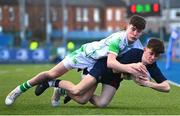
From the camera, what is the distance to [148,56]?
30.2 ft

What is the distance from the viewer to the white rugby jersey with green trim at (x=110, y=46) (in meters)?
9.34

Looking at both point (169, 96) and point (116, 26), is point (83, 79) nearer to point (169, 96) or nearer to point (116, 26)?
point (169, 96)

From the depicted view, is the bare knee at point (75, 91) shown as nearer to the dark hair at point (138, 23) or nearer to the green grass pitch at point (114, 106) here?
the green grass pitch at point (114, 106)

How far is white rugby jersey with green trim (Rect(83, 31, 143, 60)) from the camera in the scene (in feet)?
30.6

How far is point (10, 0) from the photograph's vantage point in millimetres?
96938

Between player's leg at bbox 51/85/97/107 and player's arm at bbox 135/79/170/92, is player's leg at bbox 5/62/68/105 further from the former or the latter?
player's arm at bbox 135/79/170/92

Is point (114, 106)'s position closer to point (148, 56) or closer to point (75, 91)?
point (75, 91)

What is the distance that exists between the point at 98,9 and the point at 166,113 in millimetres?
95399

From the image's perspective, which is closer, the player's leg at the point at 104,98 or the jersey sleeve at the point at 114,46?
the jersey sleeve at the point at 114,46

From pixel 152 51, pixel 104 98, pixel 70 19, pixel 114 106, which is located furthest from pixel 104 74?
pixel 70 19

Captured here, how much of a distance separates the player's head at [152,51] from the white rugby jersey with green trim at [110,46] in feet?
1.16

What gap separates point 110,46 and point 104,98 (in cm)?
90

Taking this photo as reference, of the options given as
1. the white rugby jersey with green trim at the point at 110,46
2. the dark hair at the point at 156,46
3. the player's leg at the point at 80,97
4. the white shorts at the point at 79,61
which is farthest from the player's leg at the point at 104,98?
the dark hair at the point at 156,46

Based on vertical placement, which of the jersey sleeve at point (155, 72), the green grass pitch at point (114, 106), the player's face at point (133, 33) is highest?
the player's face at point (133, 33)
